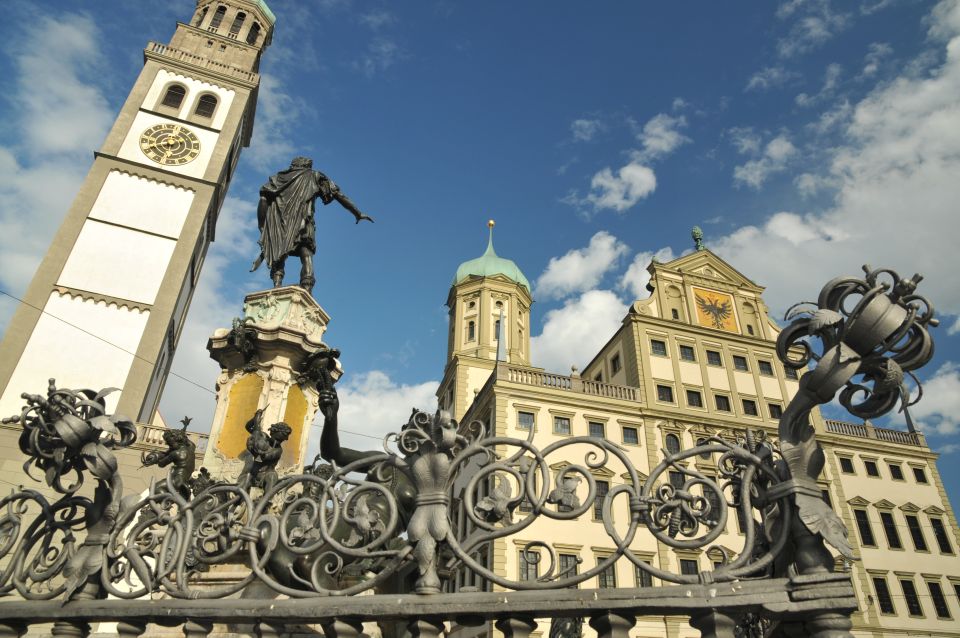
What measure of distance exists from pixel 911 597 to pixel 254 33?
51.1 meters

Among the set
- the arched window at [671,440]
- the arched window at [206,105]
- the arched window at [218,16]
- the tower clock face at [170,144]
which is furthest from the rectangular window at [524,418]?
the arched window at [218,16]

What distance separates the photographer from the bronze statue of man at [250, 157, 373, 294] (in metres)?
8.45

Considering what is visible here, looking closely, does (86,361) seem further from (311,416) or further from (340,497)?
(340,497)

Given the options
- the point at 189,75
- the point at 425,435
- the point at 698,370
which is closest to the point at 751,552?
the point at 425,435

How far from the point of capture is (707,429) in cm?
3050

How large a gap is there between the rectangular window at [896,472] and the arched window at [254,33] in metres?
48.0

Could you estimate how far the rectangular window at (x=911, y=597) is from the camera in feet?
95.0

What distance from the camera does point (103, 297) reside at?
26766 mm

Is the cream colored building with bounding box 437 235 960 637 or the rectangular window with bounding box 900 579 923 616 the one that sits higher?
the cream colored building with bounding box 437 235 960 637

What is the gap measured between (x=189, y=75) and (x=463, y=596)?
129ft

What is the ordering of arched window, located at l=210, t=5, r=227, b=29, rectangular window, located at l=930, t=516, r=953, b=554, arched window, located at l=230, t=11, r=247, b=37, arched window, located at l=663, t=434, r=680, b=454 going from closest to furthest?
1. arched window, located at l=663, t=434, r=680, b=454
2. rectangular window, located at l=930, t=516, r=953, b=554
3. arched window, located at l=210, t=5, r=227, b=29
4. arched window, located at l=230, t=11, r=247, b=37

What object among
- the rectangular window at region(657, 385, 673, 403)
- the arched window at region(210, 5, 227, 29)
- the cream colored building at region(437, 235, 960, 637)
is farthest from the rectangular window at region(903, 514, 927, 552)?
the arched window at region(210, 5, 227, 29)

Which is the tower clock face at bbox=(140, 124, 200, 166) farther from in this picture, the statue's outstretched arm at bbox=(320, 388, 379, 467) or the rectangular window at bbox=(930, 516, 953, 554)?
the rectangular window at bbox=(930, 516, 953, 554)

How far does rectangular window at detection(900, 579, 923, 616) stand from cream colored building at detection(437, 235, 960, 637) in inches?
3.4
